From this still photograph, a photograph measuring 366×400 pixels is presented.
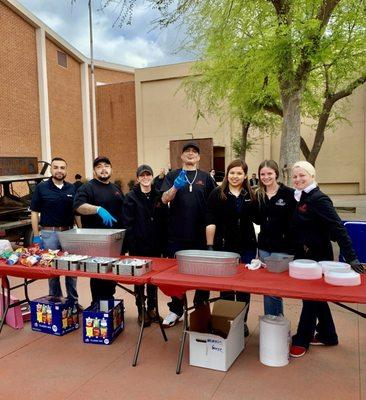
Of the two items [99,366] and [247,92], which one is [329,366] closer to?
[99,366]

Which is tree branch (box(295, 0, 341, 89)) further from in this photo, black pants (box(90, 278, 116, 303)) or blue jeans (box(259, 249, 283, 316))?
black pants (box(90, 278, 116, 303))

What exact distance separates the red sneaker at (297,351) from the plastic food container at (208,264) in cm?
92

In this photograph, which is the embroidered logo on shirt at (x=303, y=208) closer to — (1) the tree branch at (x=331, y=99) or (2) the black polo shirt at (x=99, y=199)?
(2) the black polo shirt at (x=99, y=199)

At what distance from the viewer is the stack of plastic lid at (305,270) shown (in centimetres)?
277

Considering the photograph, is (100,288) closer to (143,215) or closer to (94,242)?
(94,242)

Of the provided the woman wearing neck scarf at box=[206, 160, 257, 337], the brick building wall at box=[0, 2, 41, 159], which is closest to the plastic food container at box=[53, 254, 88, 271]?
the woman wearing neck scarf at box=[206, 160, 257, 337]

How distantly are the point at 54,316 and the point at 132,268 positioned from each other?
1.34m

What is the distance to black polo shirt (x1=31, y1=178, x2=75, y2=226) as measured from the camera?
429 cm

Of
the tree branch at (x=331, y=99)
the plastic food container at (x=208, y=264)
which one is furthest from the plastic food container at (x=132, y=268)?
the tree branch at (x=331, y=99)

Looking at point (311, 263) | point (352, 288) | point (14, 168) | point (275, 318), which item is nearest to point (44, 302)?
point (275, 318)

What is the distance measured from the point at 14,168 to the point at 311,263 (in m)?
7.06

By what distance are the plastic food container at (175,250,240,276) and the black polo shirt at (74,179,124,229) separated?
132 cm

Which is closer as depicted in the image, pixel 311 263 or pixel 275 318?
pixel 311 263

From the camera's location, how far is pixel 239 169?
3.48 metres
